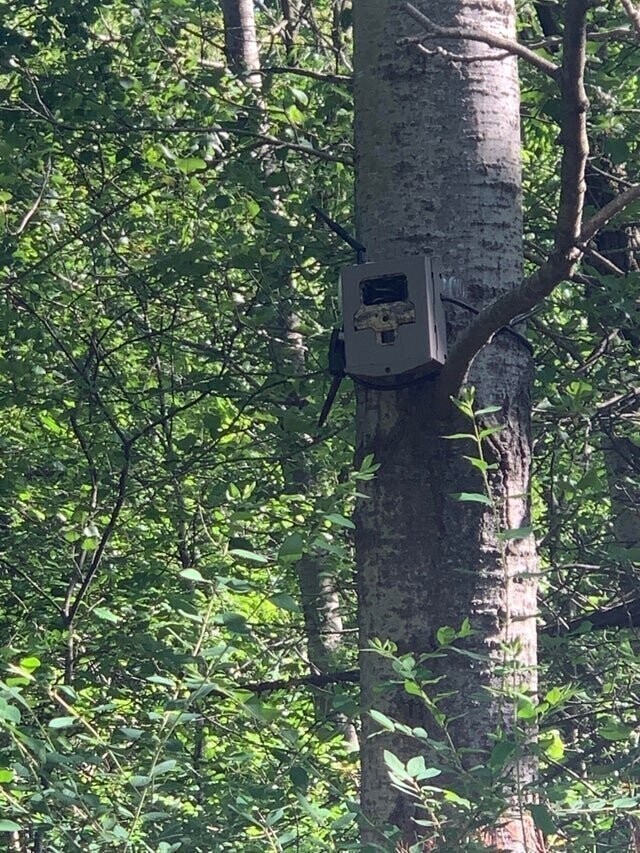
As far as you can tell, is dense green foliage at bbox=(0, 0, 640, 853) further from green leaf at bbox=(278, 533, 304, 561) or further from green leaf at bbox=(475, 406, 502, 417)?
green leaf at bbox=(278, 533, 304, 561)

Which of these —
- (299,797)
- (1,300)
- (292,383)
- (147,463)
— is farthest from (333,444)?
(299,797)

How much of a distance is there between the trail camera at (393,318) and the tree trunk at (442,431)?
0.07m

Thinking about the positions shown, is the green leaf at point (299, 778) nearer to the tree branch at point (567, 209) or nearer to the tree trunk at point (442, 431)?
Result: the tree trunk at point (442, 431)

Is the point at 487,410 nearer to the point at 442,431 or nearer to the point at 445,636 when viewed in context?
the point at 442,431

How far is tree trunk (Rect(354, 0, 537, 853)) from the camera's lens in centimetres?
207

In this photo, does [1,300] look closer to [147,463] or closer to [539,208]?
[147,463]

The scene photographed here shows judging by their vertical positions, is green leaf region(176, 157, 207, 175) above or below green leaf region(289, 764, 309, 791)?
above

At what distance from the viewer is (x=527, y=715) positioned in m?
1.64

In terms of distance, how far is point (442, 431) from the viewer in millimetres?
2158

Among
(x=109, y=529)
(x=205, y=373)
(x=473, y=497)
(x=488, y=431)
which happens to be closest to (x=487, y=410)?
(x=488, y=431)

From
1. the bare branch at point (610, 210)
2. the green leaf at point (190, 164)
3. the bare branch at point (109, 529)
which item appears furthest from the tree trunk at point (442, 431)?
the bare branch at point (109, 529)

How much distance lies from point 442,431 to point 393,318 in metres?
0.24

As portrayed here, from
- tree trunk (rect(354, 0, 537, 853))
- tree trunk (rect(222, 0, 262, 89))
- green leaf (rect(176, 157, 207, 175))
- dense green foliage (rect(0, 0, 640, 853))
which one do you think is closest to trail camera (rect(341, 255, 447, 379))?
tree trunk (rect(354, 0, 537, 853))

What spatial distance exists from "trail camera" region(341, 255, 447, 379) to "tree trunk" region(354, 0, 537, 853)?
72 mm
